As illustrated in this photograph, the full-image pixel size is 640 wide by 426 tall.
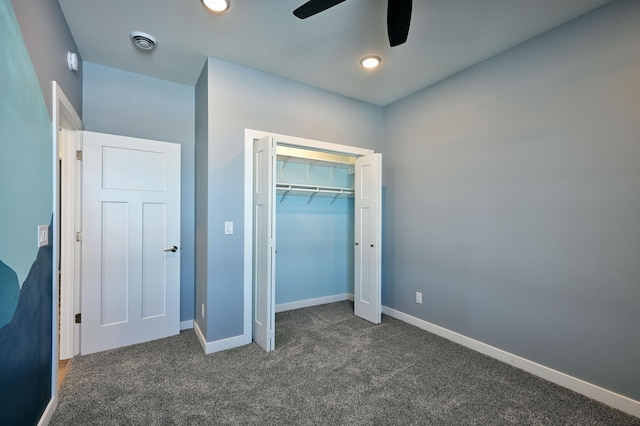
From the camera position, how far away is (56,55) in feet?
6.38

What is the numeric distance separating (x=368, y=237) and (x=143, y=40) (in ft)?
9.34

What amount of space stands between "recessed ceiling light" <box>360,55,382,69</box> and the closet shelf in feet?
4.94

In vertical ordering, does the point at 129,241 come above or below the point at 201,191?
below

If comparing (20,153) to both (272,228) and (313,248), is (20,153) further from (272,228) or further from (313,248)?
(313,248)

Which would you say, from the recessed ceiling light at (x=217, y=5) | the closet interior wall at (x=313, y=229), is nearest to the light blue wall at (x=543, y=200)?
the closet interior wall at (x=313, y=229)

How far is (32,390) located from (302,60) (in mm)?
2976

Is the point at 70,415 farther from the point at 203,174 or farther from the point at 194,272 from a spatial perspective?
the point at 203,174

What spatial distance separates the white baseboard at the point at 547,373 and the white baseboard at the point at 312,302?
4.03ft

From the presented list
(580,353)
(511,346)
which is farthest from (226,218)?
(580,353)

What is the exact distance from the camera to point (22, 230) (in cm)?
143

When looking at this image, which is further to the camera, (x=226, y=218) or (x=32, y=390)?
(x=226, y=218)

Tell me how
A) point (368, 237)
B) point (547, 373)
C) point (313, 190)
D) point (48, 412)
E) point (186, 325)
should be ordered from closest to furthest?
point (48, 412) < point (547, 373) < point (186, 325) < point (368, 237) < point (313, 190)

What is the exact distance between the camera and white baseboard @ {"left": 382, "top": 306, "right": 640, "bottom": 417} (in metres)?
1.87

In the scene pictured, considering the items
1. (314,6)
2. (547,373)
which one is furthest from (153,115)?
(547,373)
